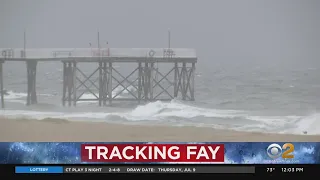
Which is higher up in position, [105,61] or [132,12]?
[132,12]

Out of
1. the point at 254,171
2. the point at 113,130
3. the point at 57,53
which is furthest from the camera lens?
the point at 57,53

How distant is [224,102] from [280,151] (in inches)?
48.3

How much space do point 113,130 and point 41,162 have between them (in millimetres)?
677

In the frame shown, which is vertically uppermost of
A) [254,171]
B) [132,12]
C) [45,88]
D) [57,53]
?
[132,12]

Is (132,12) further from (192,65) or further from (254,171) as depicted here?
(254,171)

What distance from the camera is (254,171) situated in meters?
4.13

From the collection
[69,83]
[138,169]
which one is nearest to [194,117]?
[138,169]

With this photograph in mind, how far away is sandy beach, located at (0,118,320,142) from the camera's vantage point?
4.28 m

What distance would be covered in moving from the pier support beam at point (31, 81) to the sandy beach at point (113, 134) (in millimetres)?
433

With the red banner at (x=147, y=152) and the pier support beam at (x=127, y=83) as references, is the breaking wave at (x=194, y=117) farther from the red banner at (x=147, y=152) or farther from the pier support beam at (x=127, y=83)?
the red banner at (x=147, y=152)

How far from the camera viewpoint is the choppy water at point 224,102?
4.69 metres

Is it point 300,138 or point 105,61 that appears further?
point 105,61

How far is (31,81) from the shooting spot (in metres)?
4.98

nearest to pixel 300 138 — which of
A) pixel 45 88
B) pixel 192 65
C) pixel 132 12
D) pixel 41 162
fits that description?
pixel 192 65
